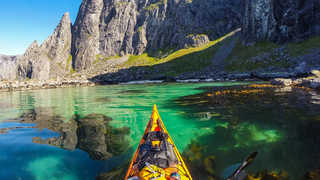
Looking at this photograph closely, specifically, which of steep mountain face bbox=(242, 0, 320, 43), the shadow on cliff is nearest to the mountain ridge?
steep mountain face bbox=(242, 0, 320, 43)

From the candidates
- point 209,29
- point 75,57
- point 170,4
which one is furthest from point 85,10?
point 209,29

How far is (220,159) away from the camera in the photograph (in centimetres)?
749

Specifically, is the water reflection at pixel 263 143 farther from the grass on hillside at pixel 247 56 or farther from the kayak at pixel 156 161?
the grass on hillside at pixel 247 56

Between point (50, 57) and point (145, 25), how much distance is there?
90.2 metres

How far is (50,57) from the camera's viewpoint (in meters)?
159

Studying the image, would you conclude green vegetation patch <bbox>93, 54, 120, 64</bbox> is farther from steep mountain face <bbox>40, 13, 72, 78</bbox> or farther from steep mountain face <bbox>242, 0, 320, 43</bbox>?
steep mountain face <bbox>242, 0, 320, 43</bbox>

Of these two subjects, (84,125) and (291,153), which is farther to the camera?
(84,125)

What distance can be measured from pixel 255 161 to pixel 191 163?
2604mm

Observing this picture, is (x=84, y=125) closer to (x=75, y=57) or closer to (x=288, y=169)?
(x=288, y=169)

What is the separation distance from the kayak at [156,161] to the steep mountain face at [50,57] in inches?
6407

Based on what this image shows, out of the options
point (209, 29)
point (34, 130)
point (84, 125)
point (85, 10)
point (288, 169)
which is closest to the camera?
point (288, 169)

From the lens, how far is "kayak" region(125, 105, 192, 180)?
487 cm

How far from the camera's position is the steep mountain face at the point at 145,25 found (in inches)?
4814

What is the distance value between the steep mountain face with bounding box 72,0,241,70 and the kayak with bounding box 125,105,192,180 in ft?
380
